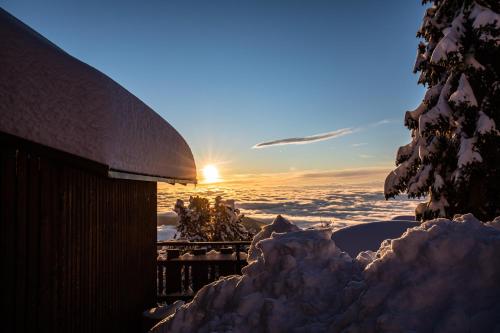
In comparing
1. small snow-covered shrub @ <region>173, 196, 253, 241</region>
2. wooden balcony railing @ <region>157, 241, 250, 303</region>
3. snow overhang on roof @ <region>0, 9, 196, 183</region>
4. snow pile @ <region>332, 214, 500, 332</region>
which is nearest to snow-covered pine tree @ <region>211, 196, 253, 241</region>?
small snow-covered shrub @ <region>173, 196, 253, 241</region>

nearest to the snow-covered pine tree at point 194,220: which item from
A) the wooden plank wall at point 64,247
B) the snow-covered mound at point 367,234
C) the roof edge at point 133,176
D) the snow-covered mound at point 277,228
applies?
the snow-covered mound at point 367,234

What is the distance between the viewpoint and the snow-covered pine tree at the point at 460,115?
8.35 m

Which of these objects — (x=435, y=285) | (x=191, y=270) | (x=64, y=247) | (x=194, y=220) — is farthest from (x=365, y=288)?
(x=194, y=220)

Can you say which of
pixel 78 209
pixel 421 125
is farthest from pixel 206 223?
pixel 78 209

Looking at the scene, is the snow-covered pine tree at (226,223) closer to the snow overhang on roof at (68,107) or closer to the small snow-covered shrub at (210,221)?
the small snow-covered shrub at (210,221)

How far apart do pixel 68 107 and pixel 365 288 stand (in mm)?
3766

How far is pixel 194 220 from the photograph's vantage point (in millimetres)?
31031

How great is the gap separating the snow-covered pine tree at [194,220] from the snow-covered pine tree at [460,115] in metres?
23.1

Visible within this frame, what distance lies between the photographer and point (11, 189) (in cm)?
332

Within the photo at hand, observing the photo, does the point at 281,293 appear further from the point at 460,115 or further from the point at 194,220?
the point at 194,220

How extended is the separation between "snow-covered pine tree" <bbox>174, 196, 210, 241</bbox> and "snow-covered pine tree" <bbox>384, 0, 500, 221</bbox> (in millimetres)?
23110

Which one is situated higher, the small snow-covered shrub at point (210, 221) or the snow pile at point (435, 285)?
the snow pile at point (435, 285)

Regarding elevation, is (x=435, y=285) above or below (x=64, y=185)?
below

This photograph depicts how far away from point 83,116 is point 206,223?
27.6m
